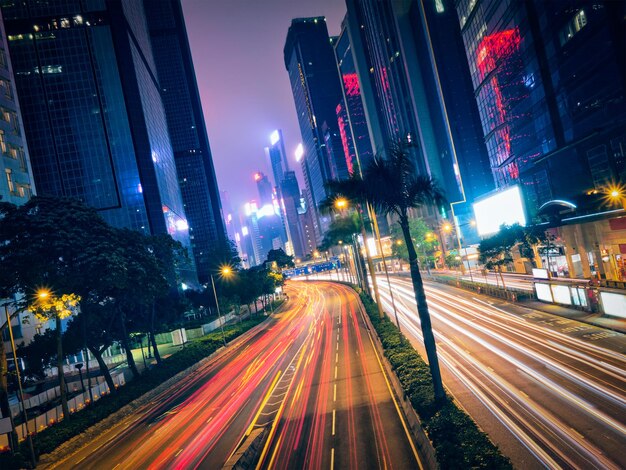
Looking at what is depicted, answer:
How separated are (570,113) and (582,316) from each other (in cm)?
2992

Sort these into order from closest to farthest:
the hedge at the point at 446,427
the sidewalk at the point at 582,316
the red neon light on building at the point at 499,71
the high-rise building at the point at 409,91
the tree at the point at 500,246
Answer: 1. the hedge at the point at 446,427
2. the sidewalk at the point at 582,316
3. the tree at the point at 500,246
4. the red neon light on building at the point at 499,71
5. the high-rise building at the point at 409,91

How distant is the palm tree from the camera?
17.4m

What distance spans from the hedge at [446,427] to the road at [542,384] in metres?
2.12

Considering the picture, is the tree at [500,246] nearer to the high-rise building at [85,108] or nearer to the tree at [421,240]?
the tree at [421,240]

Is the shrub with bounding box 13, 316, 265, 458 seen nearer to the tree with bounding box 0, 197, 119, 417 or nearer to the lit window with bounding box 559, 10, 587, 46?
the tree with bounding box 0, 197, 119, 417

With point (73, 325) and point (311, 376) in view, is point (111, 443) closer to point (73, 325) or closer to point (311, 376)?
point (311, 376)

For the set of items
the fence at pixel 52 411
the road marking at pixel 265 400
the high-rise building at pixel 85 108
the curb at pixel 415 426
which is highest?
the high-rise building at pixel 85 108

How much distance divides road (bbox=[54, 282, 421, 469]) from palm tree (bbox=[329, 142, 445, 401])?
4.68 meters

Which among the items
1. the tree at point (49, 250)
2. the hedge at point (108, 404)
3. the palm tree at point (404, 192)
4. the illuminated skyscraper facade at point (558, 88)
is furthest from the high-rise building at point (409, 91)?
the palm tree at point (404, 192)

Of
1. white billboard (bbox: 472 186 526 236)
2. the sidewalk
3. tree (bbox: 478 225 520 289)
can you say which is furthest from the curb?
white billboard (bbox: 472 186 526 236)

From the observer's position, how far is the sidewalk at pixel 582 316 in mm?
26925

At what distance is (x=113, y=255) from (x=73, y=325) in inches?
657

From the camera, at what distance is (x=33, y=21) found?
87125 mm

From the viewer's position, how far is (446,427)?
1431cm
